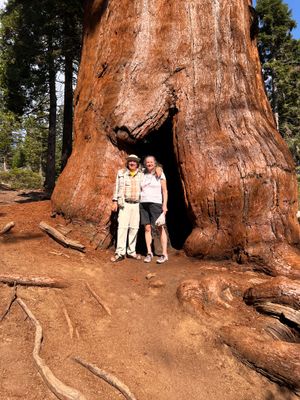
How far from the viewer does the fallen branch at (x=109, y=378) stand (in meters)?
2.78

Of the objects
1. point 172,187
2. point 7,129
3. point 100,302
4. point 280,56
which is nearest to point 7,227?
point 100,302

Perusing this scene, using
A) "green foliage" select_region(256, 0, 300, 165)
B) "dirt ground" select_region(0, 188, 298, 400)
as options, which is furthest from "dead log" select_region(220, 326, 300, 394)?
"green foliage" select_region(256, 0, 300, 165)

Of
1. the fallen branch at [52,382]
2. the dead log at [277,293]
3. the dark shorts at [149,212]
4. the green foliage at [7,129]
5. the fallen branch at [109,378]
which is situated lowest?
the fallen branch at [109,378]

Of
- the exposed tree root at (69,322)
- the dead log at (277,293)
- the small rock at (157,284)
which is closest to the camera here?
the exposed tree root at (69,322)

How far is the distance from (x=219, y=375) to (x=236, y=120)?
368 centimetres

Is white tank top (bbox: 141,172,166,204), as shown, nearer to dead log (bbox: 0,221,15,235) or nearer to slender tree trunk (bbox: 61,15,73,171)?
dead log (bbox: 0,221,15,235)

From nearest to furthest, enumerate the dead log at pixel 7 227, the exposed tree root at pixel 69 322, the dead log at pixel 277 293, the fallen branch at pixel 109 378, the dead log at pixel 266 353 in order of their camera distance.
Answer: the fallen branch at pixel 109 378
the dead log at pixel 266 353
the exposed tree root at pixel 69 322
the dead log at pixel 277 293
the dead log at pixel 7 227

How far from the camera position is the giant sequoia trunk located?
506 centimetres

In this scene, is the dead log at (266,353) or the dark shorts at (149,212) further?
the dark shorts at (149,212)

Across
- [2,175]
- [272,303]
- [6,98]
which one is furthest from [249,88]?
[2,175]

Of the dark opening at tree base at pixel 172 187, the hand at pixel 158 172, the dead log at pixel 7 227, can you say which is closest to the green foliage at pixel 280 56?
the dark opening at tree base at pixel 172 187

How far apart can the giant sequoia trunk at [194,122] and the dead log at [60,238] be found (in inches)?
17.4

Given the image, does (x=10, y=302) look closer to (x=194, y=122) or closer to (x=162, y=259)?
(x=162, y=259)

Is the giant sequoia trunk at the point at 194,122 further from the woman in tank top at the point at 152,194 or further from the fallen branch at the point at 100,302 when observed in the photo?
the fallen branch at the point at 100,302
